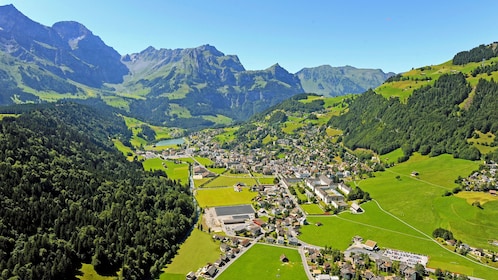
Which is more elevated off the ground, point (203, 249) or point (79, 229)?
point (79, 229)

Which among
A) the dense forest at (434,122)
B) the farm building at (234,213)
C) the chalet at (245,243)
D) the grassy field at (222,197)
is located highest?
the dense forest at (434,122)

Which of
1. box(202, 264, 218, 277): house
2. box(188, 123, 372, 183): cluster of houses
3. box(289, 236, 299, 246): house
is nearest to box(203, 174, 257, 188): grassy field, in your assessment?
box(188, 123, 372, 183): cluster of houses

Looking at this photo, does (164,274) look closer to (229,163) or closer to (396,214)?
(396,214)

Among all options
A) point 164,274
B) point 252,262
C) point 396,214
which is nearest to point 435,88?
point 396,214

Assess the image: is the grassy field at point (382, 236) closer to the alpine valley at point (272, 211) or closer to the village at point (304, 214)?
the alpine valley at point (272, 211)

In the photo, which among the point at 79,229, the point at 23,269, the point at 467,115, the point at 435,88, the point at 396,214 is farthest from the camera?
the point at 435,88

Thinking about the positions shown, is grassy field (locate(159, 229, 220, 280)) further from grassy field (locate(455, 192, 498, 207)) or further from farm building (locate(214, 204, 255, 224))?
grassy field (locate(455, 192, 498, 207))

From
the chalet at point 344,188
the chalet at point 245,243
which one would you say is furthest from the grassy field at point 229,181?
the chalet at point 245,243
